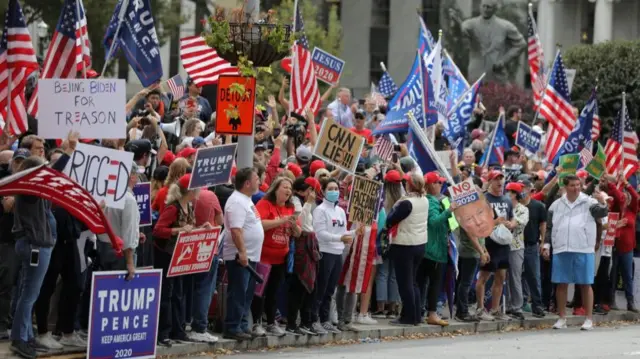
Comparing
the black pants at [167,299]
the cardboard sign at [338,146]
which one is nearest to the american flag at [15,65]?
the black pants at [167,299]

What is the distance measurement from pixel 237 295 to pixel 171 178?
146 centimetres

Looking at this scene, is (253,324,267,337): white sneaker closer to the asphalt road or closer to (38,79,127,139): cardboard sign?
the asphalt road

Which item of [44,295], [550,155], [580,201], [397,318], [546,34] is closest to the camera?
[44,295]

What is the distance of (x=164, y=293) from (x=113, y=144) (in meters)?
1.67

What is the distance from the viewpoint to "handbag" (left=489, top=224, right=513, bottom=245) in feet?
66.3

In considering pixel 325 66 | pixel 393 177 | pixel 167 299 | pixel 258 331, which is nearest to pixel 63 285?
pixel 167 299

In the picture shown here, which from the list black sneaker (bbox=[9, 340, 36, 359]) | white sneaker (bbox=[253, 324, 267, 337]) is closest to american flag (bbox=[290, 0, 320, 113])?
white sneaker (bbox=[253, 324, 267, 337])

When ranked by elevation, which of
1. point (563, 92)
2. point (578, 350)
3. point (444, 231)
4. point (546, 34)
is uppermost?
point (546, 34)

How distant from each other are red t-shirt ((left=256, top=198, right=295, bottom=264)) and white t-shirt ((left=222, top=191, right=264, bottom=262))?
0.29 m

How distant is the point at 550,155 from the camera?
24484mm

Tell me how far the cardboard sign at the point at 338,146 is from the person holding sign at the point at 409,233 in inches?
34.0

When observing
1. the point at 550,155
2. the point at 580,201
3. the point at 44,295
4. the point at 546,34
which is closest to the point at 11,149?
the point at 44,295

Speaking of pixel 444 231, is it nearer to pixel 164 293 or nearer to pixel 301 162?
pixel 301 162

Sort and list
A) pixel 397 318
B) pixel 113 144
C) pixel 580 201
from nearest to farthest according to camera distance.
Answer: pixel 113 144, pixel 397 318, pixel 580 201
